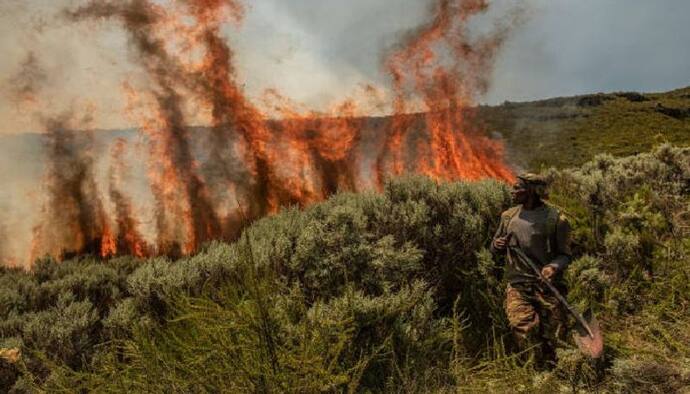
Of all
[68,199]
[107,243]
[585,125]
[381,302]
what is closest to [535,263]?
[381,302]

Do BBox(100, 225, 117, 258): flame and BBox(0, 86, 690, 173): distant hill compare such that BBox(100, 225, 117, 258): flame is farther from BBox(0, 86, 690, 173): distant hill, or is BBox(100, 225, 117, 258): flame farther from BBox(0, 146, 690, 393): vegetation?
BBox(0, 86, 690, 173): distant hill

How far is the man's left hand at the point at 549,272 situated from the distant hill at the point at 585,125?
27.1 m

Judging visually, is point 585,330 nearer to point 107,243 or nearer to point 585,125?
point 107,243

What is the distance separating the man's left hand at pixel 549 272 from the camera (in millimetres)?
5566

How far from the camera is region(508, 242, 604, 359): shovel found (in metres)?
5.26

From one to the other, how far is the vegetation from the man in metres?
0.32

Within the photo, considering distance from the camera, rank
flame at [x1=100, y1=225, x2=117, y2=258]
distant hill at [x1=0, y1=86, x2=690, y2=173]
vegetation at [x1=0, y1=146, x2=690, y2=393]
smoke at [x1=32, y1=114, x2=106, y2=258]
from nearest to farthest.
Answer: vegetation at [x1=0, y1=146, x2=690, y2=393] < flame at [x1=100, y1=225, x2=117, y2=258] < smoke at [x1=32, y1=114, x2=106, y2=258] < distant hill at [x1=0, y1=86, x2=690, y2=173]

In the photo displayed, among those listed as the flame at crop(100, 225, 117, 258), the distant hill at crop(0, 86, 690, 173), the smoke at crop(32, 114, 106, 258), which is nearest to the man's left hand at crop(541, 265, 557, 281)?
the flame at crop(100, 225, 117, 258)

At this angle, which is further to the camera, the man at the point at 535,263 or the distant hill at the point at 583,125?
the distant hill at the point at 583,125

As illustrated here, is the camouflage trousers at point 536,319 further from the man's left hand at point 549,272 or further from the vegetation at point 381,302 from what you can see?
the man's left hand at point 549,272

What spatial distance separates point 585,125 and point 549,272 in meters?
44.1

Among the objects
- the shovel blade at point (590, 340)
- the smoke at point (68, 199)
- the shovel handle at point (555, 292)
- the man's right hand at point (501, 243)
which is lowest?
the shovel blade at point (590, 340)

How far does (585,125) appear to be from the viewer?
44.3 m

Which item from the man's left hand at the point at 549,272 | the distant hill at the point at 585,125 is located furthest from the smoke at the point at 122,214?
the distant hill at the point at 585,125
